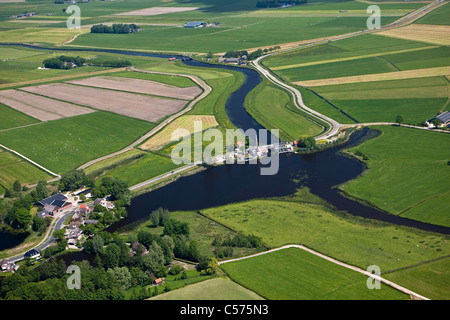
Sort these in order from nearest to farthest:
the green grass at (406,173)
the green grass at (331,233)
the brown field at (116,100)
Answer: the green grass at (331,233), the green grass at (406,173), the brown field at (116,100)

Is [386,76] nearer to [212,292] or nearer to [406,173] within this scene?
[406,173]

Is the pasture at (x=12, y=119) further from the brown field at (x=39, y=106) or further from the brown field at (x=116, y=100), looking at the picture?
the brown field at (x=116, y=100)

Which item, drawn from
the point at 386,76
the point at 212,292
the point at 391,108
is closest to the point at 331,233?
the point at 212,292

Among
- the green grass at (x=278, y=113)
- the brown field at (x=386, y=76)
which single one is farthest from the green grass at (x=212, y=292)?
the brown field at (x=386, y=76)

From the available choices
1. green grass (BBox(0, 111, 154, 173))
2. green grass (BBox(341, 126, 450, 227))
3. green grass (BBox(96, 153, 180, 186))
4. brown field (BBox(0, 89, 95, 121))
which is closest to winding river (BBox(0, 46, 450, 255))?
green grass (BBox(341, 126, 450, 227))

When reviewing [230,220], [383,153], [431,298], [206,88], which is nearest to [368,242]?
[431,298]

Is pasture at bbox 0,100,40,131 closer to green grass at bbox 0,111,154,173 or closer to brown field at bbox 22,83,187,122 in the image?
green grass at bbox 0,111,154,173
